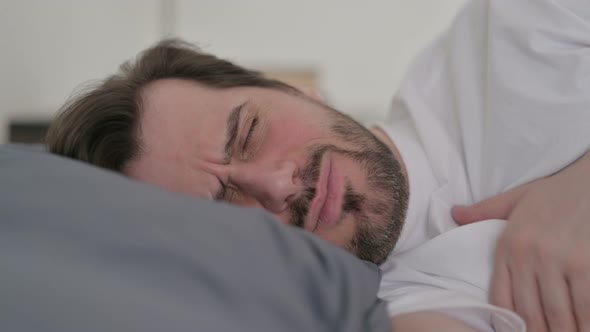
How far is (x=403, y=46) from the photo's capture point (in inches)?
115

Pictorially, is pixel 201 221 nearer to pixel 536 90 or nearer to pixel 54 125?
pixel 536 90

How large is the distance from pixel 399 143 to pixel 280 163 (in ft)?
0.90

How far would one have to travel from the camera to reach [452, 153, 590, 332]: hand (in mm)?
587

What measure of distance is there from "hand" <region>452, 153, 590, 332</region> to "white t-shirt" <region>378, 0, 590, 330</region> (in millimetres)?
40

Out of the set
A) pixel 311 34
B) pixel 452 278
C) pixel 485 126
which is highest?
pixel 485 126

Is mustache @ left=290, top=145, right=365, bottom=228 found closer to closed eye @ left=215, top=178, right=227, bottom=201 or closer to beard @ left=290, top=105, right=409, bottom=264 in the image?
beard @ left=290, top=105, right=409, bottom=264

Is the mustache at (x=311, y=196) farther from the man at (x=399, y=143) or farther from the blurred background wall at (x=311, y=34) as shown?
the blurred background wall at (x=311, y=34)

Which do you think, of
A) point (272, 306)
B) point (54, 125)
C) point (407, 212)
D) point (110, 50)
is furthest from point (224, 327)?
point (110, 50)

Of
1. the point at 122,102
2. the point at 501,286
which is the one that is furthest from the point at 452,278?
the point at 122,102

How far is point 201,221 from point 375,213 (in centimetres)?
45

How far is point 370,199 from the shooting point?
0.83 m

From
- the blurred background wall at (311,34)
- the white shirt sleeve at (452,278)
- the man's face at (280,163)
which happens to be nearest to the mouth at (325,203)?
the man's face at (280,163)

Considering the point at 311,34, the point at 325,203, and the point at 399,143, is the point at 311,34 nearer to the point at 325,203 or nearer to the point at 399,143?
the point at 399,143

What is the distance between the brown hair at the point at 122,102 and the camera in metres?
0.94
